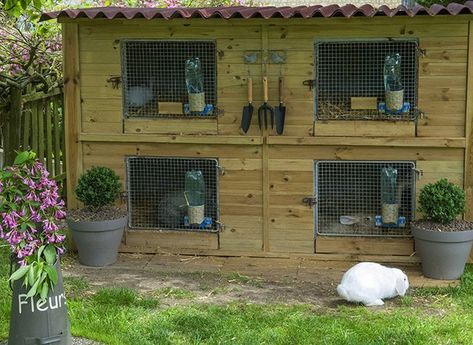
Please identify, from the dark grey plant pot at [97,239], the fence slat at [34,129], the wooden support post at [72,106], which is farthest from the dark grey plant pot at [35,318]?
the fence slat at [34,129]

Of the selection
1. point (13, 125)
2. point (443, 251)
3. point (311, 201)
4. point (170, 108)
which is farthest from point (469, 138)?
point (13, 125)

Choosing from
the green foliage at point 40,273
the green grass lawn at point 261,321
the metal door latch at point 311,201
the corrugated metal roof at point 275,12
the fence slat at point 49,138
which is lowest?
the green grass lawn at point 261,321

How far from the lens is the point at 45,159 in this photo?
299 inches

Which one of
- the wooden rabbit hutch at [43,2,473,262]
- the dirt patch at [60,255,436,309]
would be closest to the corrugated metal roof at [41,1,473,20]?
the wooden rabbit hutch at [43,2,473,262]

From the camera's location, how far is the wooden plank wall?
18.8 feet

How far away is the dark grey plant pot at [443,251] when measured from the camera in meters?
5.42

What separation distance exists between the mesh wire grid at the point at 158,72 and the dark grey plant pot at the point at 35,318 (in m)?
2.44

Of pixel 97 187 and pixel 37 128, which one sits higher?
pixel 37 128

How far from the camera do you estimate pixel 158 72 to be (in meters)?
6.13

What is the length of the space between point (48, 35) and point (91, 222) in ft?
8.71

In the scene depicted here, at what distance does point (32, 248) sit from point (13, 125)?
3403 millimetres

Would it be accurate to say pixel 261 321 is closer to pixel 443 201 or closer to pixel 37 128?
pixel 443 201

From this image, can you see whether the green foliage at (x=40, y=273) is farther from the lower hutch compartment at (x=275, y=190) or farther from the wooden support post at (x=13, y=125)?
the wooden support post at (x=13, y=125)

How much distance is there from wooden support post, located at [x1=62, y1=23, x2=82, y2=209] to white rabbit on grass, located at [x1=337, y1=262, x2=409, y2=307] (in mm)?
2530
